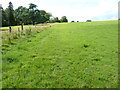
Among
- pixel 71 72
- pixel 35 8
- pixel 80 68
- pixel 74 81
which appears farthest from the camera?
pixel 35 8

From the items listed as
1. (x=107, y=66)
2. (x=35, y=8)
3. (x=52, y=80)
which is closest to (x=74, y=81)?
(x=52, y=80)

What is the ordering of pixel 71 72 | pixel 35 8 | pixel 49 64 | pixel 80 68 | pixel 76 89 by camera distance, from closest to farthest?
1. pixel 76 89
2. pixel 71 72
3. pixel 80 68
4. pixel 49 64
5. pixel 35 8

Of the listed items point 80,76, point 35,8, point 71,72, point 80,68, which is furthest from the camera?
point 35,8

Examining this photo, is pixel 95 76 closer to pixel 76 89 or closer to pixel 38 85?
pixel 76 89

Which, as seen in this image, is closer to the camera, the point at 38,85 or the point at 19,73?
the point at 38,85

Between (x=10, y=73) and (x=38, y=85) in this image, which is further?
(x=10, y=73)

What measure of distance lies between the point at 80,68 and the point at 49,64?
1.60m

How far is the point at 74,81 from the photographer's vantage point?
14.6ft

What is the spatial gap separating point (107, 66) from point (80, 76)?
1908 mm

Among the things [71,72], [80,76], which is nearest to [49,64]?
[71,72]

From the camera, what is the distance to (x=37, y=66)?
19.0ft

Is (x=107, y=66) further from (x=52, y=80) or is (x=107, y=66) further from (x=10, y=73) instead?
(x=10, y=73)

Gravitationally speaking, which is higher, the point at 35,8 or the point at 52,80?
the point at 35,8

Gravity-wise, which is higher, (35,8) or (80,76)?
(35,8)
